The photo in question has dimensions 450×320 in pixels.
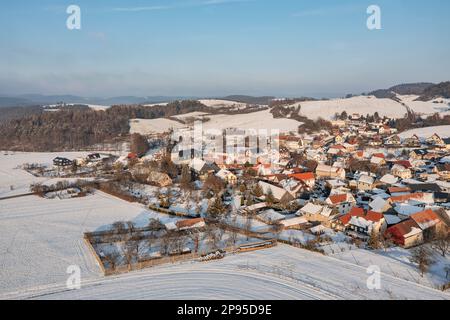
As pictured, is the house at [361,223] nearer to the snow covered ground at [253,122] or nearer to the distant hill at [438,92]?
the snow covered ground at [253,122]

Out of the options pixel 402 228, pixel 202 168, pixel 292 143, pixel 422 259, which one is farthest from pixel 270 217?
pixel 292 143

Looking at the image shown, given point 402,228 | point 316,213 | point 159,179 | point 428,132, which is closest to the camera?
point 402,228

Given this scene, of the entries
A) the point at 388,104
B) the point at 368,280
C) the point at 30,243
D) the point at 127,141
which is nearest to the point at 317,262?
the point at 368,280

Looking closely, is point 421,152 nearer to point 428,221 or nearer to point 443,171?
point 443,171

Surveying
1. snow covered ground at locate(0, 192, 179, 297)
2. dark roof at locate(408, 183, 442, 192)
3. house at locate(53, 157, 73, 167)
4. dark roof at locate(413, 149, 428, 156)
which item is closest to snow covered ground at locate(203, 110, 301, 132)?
dark roof at locate(413, 149, 428, 156)

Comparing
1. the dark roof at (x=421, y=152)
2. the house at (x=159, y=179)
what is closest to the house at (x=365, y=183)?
the dark roof at (x=421, y=152)

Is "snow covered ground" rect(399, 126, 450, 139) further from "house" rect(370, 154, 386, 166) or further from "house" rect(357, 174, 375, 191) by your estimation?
"house" rect(357, 174, 375, 191)
